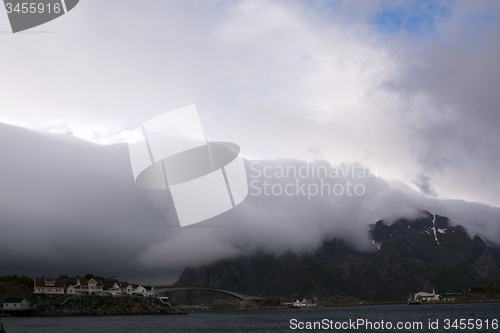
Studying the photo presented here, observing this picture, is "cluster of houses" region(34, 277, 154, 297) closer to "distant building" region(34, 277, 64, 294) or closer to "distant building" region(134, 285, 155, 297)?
"distant building" region(34, 277, 64, 294)

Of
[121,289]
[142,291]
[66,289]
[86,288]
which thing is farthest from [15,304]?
[142,291]

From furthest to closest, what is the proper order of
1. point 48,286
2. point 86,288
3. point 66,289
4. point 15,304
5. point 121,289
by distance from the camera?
point 121,289 → point 86,288 → point 66,289 → point 48,286 → point 15,304

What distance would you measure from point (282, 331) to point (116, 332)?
27549 millimetres

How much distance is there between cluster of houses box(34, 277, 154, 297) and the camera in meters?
134

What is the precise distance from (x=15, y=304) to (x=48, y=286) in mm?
14227

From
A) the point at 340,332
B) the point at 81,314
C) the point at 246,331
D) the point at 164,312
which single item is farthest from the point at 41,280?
the point at 340,332

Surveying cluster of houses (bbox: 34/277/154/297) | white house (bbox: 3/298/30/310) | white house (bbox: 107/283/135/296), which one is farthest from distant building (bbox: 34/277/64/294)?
white house (bbox: 107/283/135/296)

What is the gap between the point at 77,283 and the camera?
145 meters

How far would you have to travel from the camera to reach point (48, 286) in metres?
136

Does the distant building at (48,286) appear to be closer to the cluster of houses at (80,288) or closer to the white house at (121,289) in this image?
the cluster of houses at (80,288)

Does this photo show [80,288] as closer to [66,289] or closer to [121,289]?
[66,289]

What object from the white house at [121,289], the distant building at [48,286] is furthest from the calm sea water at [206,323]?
the white house at [121,289]

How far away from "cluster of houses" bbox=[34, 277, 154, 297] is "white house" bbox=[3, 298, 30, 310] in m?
7.64

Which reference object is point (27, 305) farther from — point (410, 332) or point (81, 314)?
point (410, 332)
